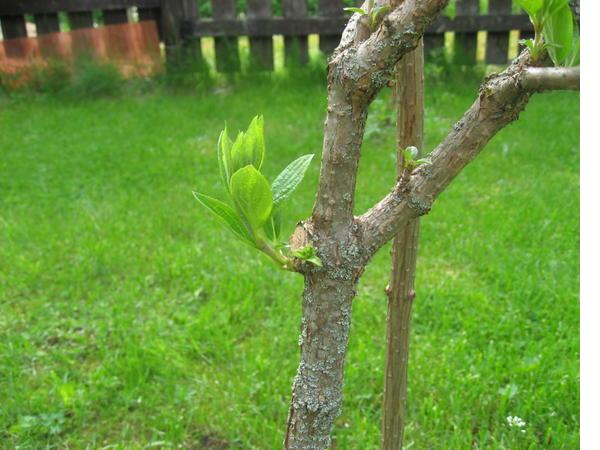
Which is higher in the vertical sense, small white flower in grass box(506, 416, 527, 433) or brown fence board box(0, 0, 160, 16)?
brown fence board box(0, 0, 160, 16)

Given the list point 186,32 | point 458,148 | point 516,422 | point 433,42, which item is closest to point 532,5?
point 458,148

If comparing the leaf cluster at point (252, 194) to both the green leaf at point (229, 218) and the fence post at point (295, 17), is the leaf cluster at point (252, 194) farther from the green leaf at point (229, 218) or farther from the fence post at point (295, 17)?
the fence post at point (295, 17)

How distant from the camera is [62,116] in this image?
4.86 metres

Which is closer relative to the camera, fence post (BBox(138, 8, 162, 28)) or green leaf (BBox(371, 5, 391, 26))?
green leaf (BBox(371, 5, 391, 26))

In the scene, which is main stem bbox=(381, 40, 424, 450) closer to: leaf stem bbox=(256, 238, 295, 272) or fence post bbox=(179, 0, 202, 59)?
leaf stem bbox=(256, 238, 295, 272)

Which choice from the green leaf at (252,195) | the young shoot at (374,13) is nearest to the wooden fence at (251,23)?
the young shoot at (374,13)

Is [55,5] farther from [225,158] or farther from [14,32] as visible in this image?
[225,158]

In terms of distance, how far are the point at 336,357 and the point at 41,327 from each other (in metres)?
1.93

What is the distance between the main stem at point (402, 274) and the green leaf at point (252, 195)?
266mm

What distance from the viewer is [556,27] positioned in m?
0.73

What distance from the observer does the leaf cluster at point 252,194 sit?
0.79 meters

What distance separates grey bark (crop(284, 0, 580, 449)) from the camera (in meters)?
0.79

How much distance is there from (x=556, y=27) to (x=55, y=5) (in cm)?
544

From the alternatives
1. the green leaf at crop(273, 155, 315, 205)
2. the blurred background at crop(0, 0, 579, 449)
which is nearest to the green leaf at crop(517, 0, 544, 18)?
the green leaf at crop(273, 155, 315, 205)
